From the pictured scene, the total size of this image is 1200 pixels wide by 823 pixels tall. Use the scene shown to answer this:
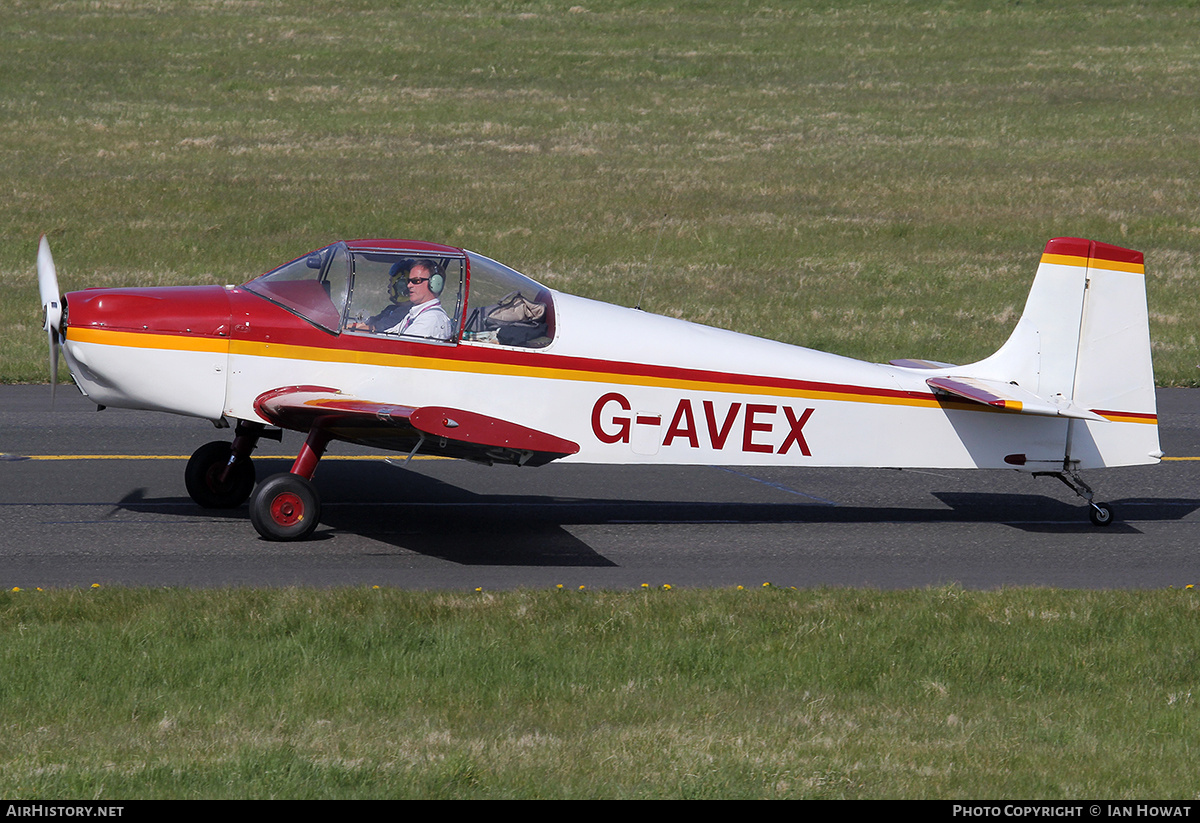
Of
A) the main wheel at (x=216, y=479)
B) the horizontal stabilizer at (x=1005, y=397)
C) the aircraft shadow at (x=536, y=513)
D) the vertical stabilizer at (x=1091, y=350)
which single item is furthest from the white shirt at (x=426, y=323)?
the vertical stabilizer at (x=1091, y=350)

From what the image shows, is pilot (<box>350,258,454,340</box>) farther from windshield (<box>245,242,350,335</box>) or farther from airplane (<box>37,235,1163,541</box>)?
windshield (<box>245,242,350,335</box>)

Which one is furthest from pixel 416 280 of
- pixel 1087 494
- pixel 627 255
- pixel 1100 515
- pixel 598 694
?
pixel 627 255

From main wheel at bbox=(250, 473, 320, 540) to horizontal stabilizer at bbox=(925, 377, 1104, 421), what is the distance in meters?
4.64

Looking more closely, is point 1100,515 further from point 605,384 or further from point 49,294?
point 49,294

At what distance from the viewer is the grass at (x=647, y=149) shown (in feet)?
69.7

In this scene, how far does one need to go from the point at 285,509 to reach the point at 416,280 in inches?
73.7

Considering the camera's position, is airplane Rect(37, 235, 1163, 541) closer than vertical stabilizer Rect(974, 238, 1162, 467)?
Yes

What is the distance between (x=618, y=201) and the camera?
26578mm

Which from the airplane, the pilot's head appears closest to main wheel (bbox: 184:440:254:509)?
the airplane

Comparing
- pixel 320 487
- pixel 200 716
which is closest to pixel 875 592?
pixel 200 716

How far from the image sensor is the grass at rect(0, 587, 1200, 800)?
539 cm

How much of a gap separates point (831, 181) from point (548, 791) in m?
25.3

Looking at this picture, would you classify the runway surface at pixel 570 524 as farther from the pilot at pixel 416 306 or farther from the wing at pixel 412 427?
the pilot at pixel 416 306

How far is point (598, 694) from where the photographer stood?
21.2 feet
